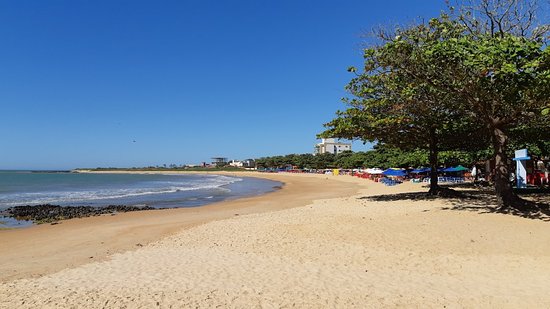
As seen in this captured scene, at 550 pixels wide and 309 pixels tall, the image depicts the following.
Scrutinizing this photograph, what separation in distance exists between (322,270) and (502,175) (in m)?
9.24

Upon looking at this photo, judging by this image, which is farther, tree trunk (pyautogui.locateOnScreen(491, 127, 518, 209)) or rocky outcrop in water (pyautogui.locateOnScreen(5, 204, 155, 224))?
rocky outcrop in water (pyautogui.locateOnScreen(5, 204, 155, 224))

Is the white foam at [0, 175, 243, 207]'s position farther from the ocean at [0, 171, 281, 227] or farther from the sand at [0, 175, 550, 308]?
the sand at [0, 175, 550, 308]

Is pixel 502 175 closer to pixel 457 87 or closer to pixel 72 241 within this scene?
pixel 457 87

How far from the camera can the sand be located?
5629 millimetres

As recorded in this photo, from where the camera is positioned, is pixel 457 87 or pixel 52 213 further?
pixel 52 213

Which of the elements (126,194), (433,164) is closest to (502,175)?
(433,164)

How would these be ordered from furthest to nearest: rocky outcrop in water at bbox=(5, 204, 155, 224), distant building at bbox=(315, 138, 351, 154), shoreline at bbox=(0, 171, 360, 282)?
distant building at bbox=(315, 138, 351, 154), rocky outcrop in water at bbox=(5, 204, 155, 224), shoreline at bbox=(0, 171, 360, 282)

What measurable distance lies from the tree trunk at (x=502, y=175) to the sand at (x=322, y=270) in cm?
166

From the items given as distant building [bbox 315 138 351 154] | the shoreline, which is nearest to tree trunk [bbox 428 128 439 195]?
the shoreline

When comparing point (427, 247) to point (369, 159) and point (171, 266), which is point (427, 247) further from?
point (369, 159)

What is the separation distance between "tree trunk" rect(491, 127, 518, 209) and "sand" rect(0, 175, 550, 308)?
5.46 ft

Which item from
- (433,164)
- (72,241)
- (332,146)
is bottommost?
(72,241)

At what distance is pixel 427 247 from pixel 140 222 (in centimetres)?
1182

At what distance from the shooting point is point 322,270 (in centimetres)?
714
